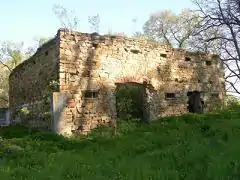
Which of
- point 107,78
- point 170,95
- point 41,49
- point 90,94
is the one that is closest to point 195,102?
point 170,95

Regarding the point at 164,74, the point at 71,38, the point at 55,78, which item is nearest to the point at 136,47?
the point at 164,74

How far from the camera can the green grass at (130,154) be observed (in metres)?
5.33

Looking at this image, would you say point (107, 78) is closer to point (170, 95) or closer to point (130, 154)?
point (170, 95)

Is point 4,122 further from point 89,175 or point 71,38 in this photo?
point 89,175

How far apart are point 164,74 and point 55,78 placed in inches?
191

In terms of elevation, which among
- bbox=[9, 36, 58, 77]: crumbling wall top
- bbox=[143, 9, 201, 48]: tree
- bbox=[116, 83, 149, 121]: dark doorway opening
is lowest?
bbox=[116, 83, 149, 121]: dark doorway opening

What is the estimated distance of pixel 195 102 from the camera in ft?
48.0

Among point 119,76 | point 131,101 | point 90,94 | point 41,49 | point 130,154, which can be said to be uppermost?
point 41,49

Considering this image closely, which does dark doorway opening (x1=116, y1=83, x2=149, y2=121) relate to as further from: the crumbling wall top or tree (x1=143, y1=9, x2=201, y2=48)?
tree (x1=143, y1=9, x2=201, y2=48)

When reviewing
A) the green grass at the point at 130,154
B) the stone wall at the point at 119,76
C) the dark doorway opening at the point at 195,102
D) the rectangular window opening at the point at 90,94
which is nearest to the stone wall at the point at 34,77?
the stone wall at the point at 119,76

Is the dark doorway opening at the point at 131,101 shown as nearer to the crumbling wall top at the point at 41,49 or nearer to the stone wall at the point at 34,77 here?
the stone wall at the point at 34,77

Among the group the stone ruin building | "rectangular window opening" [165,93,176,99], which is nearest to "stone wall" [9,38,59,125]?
the stone ruin building

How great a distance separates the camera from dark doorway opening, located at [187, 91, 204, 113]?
14.5m

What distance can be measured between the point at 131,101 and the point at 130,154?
536cm
